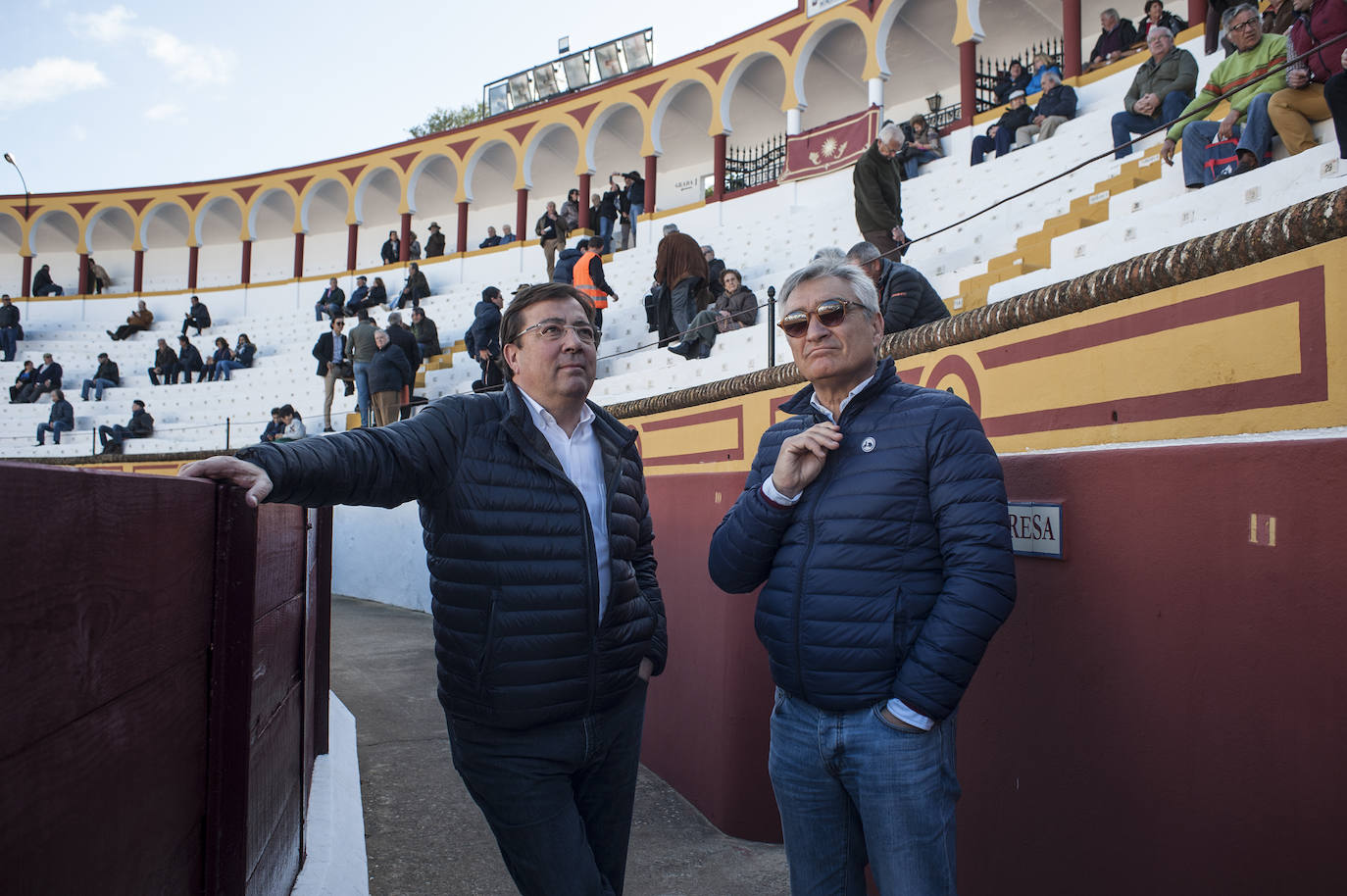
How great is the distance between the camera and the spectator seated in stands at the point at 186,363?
2066 centimetres

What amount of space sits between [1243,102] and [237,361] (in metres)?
20.7

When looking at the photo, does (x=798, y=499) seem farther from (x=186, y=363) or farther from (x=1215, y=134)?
(x=186, y=363)

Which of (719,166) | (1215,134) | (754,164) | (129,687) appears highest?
(754,164)

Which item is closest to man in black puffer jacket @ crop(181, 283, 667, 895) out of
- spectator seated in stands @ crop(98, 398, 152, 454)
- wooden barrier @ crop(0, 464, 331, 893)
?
wooden barrier @ crop(0, 464, 331, 893)

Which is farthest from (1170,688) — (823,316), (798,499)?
(823,316)

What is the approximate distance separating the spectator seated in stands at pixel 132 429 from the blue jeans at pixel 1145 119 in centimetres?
1704

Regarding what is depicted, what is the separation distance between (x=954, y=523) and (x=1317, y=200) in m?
1.19

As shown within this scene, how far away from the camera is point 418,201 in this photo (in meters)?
25.9

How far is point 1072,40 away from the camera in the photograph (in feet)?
41.5

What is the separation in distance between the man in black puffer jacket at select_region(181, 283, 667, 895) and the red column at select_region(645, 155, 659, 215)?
16785 mm

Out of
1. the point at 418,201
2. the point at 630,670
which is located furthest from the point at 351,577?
the point at 418,201

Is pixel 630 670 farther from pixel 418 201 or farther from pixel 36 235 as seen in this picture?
pixel 36 235

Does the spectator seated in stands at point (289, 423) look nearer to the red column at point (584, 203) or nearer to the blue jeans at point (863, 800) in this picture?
the red column at point (584, 203)

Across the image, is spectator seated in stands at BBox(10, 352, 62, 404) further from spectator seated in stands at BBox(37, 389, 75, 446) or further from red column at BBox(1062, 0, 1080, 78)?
red column at BBox(1062, 0, 1080, 78)
